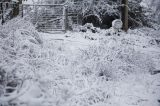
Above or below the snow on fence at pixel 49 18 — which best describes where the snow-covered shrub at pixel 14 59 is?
below

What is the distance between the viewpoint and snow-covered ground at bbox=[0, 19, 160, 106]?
9.74ft

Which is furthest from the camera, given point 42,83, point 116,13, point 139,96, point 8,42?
point 116,13

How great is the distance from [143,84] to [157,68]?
1.46 metres

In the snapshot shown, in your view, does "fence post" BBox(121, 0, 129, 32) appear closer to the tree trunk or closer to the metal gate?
the tree trunk

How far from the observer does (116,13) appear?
1472cm

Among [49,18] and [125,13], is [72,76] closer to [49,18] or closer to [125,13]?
[49,18]

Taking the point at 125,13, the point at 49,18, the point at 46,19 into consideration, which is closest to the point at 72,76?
the point at 46,19

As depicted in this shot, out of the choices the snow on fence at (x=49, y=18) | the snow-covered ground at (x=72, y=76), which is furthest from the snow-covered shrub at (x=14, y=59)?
the snow on fence at (x=49, y=18)

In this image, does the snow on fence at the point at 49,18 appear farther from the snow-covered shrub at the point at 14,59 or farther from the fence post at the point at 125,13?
the snow-covered shrub at the point at 14,59

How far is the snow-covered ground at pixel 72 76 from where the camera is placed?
297 cm

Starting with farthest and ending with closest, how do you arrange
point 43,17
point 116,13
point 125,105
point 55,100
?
point 116,13
point 43,17
point 125,105
point 55,100

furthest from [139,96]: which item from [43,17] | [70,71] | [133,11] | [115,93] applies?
[133,11]

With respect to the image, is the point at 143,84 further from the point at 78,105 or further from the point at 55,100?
the point at 55,100

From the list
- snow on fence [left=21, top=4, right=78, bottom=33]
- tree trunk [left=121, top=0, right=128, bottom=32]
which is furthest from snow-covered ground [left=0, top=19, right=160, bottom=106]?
tree trunk [left=121, top=0, right=128, bottom=32]
